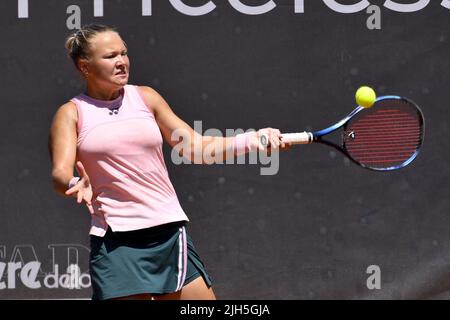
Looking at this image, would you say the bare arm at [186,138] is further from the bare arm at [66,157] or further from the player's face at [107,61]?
the bare arm at [66,157]

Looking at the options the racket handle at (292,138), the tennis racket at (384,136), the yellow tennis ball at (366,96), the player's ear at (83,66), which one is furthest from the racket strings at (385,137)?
the player's ear at (83,66)

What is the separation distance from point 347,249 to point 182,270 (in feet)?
5.12

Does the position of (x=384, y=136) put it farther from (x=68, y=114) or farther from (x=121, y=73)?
(x=68, y=114)

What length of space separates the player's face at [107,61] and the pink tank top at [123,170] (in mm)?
115

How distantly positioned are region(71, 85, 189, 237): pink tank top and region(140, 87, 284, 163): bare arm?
10 cm

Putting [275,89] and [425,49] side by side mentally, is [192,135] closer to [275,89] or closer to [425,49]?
[275,89]

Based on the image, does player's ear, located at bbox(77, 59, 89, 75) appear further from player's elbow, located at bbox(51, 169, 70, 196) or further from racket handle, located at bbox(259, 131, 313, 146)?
racket handle, located at bbox(259, 131, 313, 146)

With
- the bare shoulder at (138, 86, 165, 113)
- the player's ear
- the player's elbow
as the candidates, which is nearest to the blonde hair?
the player's ear

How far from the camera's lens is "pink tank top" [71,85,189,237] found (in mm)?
3328

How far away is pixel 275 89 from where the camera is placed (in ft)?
15.5

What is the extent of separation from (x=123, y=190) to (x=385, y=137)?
3.91 ft

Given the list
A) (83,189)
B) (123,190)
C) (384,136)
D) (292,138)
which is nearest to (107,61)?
(123,190)

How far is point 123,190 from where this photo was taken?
A: 334 centimetres
